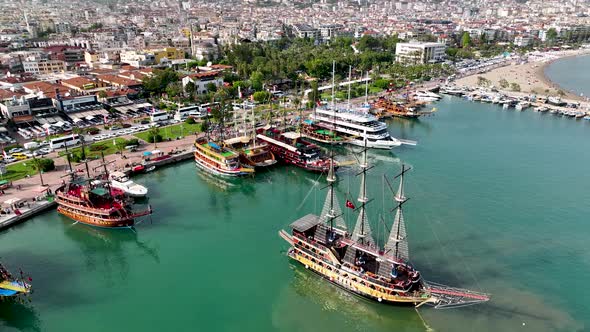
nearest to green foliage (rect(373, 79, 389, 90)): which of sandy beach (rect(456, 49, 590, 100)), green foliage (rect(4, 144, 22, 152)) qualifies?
sandy beach (rect(456, 49, 590, 100))

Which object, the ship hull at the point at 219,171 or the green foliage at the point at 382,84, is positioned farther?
the green foliage at the point at 382,84

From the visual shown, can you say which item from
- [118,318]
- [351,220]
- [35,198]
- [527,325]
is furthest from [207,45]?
[527,325]

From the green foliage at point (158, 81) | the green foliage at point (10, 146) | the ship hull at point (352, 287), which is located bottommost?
the ship hull at point (352, 287)

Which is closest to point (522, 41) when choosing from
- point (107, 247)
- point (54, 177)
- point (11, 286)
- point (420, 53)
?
point (420, 53)

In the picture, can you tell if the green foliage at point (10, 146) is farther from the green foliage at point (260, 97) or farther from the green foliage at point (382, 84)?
the green foliage at point (382, 84)

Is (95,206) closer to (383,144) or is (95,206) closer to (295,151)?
(295,151)

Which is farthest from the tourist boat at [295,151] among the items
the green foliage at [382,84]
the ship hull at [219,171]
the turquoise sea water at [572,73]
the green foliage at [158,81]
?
the turquoise sea water at [572,73]
